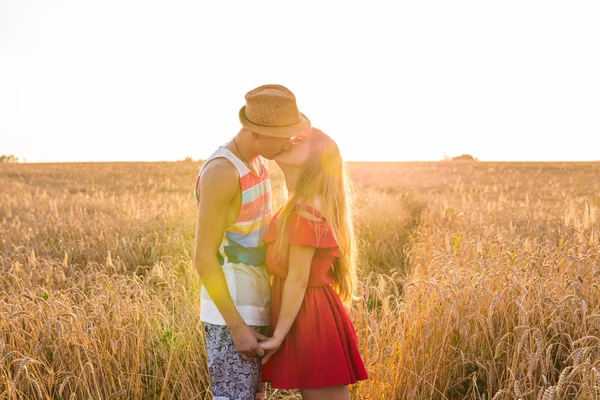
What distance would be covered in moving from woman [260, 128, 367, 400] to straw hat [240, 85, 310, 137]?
0.15m

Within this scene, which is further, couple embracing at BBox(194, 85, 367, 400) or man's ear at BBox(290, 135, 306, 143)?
man's ear at BBox(290, 135, 306, 143)

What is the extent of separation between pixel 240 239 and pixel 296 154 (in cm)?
46

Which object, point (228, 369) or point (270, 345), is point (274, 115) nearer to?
point (270, 345)

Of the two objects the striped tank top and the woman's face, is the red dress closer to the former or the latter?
the striped tank top

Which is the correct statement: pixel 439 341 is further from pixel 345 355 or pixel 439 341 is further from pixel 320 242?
pixel 320 242

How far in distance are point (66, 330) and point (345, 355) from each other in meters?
2.08

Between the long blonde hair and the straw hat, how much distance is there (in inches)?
6.3

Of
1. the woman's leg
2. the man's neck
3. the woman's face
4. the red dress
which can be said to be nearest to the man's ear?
the woman's face

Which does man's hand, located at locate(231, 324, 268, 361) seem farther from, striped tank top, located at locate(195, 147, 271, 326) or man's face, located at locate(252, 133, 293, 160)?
man's face, located at locate(252, 133, 293, 160)

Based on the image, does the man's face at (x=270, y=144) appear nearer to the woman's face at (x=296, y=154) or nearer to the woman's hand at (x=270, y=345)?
the woman's face at (x=296, y=154)

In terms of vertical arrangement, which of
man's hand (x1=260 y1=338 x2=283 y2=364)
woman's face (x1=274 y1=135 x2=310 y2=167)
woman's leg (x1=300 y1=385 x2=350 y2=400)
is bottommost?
woman's leg (x1=300 y1=385 x2=350 y2=400)

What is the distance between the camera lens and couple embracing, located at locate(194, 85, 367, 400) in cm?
220

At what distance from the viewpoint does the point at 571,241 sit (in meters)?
6.27

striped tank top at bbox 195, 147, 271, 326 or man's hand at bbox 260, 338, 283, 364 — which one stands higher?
striped tank top at bbox 195, 147, 271, 326
